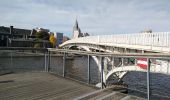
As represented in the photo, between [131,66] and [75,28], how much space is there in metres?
135

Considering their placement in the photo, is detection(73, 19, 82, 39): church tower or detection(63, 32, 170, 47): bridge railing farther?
detection(73, 19, 82, 39): church tower

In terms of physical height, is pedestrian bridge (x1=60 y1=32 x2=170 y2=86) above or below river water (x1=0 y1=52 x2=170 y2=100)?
above

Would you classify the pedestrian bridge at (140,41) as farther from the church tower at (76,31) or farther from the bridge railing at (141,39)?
the church tower at (76,31)

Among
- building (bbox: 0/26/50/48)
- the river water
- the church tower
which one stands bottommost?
the river water

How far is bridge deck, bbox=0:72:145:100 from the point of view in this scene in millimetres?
7051

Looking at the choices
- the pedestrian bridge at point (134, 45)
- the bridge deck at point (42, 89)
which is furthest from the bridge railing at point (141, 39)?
the bridge deck at point (42, 89)

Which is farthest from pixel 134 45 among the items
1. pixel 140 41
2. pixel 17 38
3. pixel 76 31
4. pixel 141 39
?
pixel 76 31

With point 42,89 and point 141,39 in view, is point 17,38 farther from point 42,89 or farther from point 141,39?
point 42,89

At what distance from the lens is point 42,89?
8008mm

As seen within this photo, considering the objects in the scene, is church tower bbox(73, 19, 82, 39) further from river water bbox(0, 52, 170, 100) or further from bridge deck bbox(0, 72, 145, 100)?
A: bridge deck bbox(0, 72, 145, 100)

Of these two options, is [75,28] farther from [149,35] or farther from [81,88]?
[81,88]

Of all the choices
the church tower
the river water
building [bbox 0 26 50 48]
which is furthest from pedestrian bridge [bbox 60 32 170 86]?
the church tower

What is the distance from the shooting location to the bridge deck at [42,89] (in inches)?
278

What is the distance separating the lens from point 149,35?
18453mm
